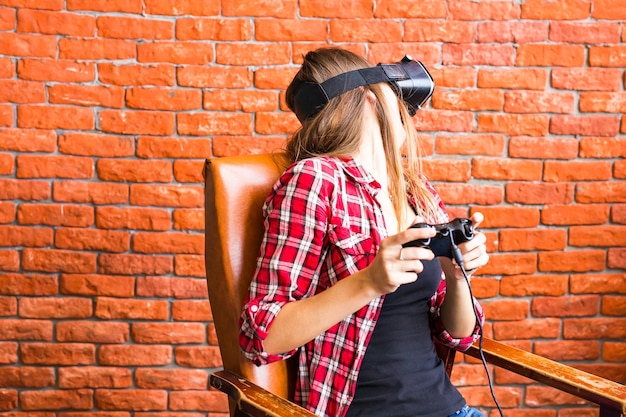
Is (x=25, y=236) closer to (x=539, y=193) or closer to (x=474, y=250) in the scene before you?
(x=474, y=250)

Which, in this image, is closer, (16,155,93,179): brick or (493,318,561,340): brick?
(16,155,93,179): brick

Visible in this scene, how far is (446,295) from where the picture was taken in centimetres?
141

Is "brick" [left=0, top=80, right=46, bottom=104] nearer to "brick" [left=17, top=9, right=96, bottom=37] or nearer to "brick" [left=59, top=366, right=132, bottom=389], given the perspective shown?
"brick" [left=17, top=9, right=96, bottom=37]

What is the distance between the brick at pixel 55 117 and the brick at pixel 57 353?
2.32ft

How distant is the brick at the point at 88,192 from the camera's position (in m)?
2.10

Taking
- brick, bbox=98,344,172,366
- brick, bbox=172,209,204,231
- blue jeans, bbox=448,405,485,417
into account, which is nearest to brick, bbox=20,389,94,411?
brick, bbox=98,344,172,366

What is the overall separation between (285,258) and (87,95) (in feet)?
3.79

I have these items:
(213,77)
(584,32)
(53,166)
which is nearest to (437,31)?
(584,32)

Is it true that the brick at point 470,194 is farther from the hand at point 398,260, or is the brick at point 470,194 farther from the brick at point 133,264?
the hand at point 398,260

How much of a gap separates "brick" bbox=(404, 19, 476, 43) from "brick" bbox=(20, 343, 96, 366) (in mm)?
1455

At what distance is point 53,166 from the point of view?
6.86 ft

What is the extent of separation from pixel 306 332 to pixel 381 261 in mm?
205

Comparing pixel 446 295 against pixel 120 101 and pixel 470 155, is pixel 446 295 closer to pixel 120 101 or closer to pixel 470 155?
pixel 470 155

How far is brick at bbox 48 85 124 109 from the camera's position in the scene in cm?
206
